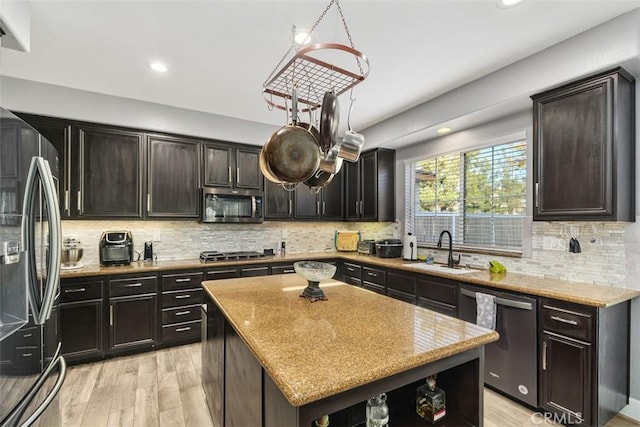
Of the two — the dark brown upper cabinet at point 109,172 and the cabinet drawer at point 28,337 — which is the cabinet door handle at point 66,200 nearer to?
the dark brown upper cabinet at point 109,172

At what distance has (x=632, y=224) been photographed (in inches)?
87.7

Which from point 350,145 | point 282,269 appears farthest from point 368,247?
point 350,145

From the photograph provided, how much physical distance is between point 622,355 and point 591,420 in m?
0.56

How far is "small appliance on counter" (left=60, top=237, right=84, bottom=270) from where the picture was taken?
3.08 meters

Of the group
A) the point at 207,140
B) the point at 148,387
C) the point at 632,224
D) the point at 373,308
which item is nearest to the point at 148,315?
the point at 148,387

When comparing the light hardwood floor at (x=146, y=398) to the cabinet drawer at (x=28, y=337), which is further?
the light hardwood floor at (x=146, y=398)

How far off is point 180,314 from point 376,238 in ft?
9.43

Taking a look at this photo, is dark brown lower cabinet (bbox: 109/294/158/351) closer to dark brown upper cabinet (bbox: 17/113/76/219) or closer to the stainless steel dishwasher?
dark brown upper cabinet (bbox: 17/113/76/219)

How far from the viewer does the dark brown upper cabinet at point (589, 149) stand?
209cm

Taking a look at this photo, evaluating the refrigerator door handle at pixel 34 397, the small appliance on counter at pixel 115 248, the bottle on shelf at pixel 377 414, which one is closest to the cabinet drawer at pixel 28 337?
the refrigerator door handle at pixel 34 397

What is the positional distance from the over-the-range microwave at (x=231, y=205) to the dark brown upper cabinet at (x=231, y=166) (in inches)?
4.2

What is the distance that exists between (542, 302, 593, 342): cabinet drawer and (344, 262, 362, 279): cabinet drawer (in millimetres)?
2162

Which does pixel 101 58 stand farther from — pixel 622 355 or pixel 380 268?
pixel 622 355

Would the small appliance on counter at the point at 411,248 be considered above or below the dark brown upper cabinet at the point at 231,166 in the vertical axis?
below
